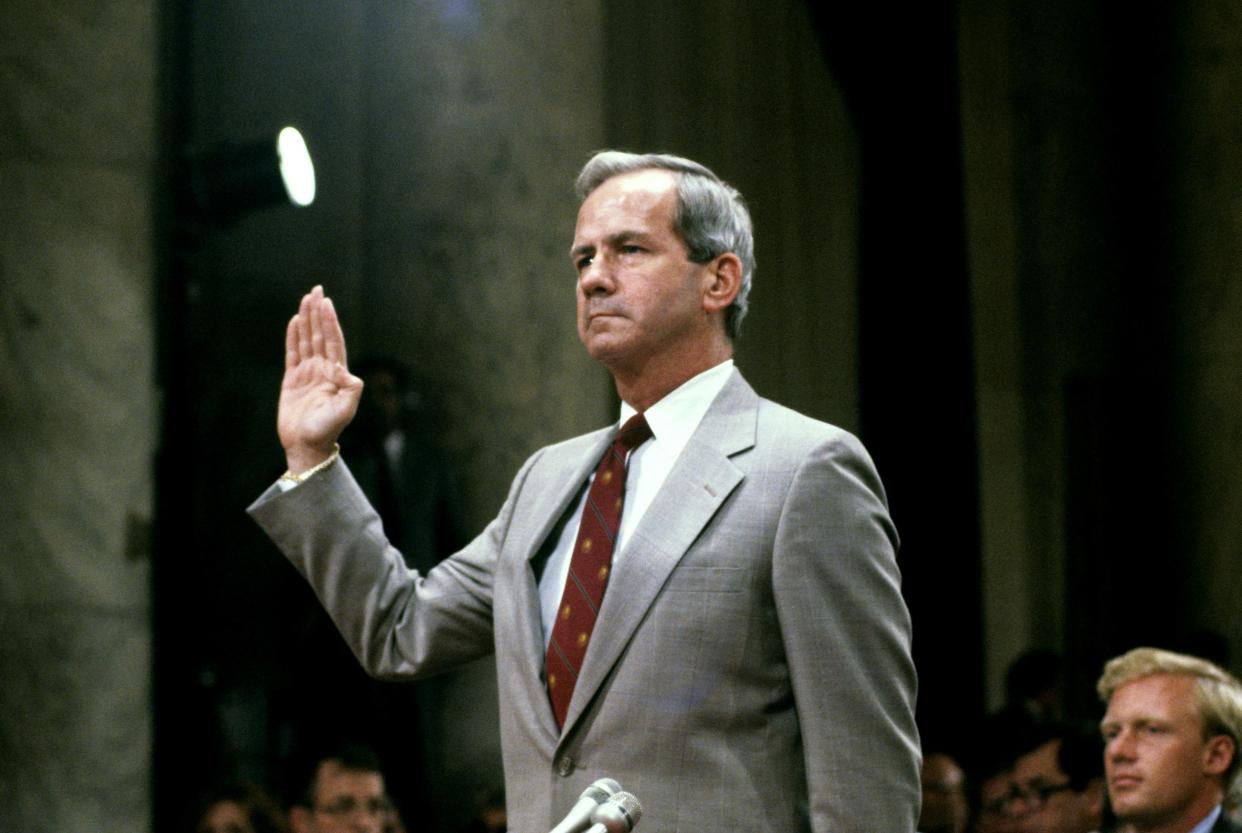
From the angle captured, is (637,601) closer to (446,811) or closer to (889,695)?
(889,695)

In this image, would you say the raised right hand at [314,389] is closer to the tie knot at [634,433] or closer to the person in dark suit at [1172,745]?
the tie knot at [634,433]

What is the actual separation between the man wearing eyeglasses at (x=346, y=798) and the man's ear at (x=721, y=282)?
8.78 feet

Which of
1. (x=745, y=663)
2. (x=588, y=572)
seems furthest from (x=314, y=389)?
(x=745, y=663)

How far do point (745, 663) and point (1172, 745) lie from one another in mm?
2294

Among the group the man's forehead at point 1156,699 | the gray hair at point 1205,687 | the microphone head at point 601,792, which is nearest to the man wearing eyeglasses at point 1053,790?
the gray hair at point 1205,687

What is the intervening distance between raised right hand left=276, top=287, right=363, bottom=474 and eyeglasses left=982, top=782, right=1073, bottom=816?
3.18 m

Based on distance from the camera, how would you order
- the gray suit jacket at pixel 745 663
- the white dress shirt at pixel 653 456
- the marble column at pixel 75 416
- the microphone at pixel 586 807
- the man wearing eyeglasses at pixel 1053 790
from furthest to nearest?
the marble column at pixel 75 416, the man wearing eyeglasses at pixel 1053 790, the white dress shirt at pixel 653 456, the gray suit jacket at pixel 745 663, the microphone at pixel 586 807

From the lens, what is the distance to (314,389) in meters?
2.61

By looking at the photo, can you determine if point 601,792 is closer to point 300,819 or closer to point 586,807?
point 586,807

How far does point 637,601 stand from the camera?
2346mm

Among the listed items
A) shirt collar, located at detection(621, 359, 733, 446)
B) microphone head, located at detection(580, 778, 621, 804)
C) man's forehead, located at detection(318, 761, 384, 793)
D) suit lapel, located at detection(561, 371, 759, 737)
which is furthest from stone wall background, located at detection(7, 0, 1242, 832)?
microphone head, located at detection(580, 778, 621, 804)

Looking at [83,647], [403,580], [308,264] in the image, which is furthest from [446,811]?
[403,580]

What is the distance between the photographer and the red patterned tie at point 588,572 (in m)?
Answer: 2.41

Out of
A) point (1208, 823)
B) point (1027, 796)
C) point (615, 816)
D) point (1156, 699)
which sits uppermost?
point (615, 816)
